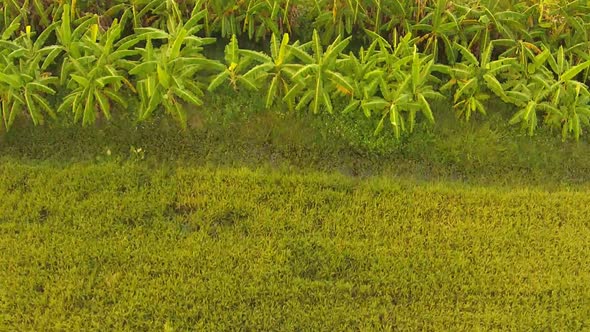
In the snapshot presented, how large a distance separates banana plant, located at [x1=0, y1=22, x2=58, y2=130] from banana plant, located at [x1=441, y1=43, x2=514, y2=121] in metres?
2.63

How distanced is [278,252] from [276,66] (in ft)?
3.95

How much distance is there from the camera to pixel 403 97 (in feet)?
11.2

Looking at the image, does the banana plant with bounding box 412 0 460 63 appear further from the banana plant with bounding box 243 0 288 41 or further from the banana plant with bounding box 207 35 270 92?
the banana plant with bounding box 207 35 270 92

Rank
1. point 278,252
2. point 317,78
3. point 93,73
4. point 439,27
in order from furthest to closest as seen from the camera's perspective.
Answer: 1. point 439,27
2. point 317,78
3. point 93,73
4. point 278,252

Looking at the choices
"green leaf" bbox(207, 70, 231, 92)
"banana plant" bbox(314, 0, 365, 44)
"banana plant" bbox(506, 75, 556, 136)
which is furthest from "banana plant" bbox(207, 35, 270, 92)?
"banana plant" bbox(506, 75, 556, 136)

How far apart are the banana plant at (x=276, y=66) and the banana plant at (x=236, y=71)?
0.02m

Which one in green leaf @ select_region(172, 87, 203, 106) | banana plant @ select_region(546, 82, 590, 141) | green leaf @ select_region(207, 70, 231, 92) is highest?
green leaf @ select_region(207, 70, 231, 92)

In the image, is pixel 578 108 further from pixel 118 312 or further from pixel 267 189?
pixel 118 312

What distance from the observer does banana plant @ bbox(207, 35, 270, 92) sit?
3.43 m

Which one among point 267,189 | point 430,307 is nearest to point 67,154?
point 267,189

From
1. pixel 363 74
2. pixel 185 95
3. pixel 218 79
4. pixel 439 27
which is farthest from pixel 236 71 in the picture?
pixel 439 27

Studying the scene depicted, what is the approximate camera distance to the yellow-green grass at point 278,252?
110 inches

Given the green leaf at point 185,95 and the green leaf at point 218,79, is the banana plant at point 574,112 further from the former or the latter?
the green leaf at point 185,95

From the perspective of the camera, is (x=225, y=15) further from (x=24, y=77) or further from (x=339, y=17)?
(x=24, y=77)
